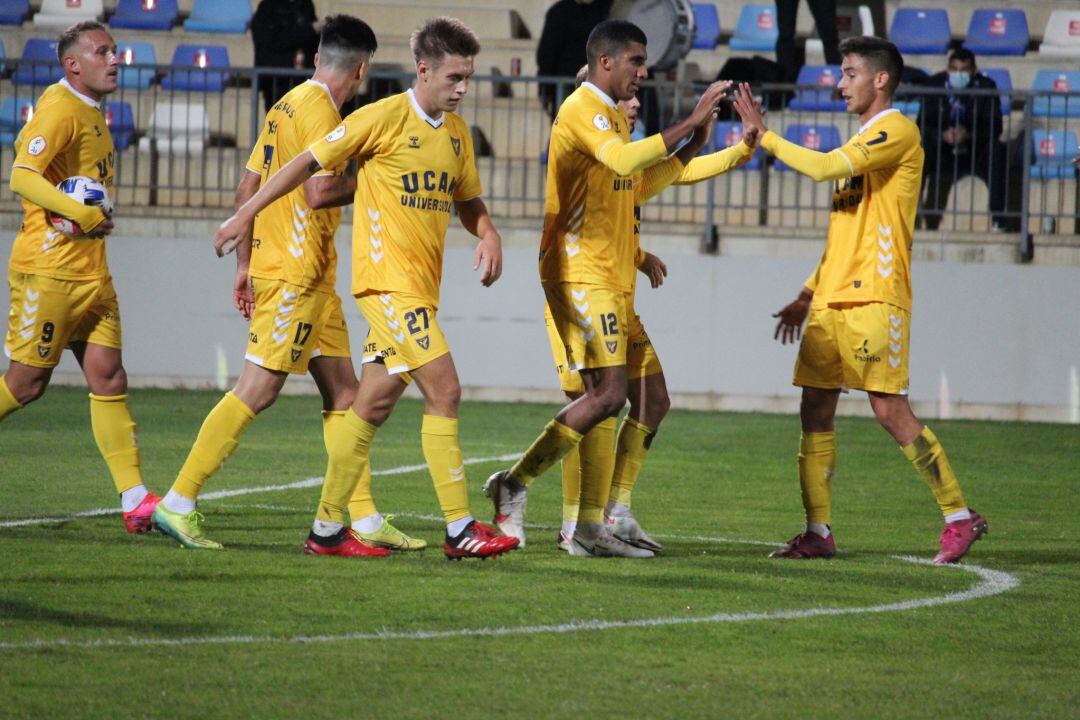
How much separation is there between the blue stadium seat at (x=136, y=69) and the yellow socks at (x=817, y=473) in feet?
32.5

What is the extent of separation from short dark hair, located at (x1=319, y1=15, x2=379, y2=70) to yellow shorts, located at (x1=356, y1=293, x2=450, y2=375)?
1.19 m

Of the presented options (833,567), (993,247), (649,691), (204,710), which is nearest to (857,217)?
(833,567)

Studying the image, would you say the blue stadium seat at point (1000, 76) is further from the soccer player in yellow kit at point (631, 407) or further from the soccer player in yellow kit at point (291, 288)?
the soccer player in yellow kit at point (291, 288)

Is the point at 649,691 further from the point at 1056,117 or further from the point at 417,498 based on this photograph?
the point at 1056,117

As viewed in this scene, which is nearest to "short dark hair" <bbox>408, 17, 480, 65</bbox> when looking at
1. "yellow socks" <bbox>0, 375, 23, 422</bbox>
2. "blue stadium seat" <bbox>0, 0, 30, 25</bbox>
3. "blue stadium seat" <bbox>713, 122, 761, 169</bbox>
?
"yellow socks" <bbox>0, 375, 23, 422</bbox>

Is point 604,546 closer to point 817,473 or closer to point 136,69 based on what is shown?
point 817,473

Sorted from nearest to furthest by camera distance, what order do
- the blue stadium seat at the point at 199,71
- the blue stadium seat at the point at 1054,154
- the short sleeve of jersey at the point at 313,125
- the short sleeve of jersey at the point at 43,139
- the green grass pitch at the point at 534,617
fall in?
the green grass pitch at the point at 534,617
the short sleeve of jersey at the point at 313,125
the short sleeve of jersey at the point at 43,139
the blue stadium seat at the point at 1054,154
the blue stadium seat at the point at 199,71

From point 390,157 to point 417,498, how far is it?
2.77 m

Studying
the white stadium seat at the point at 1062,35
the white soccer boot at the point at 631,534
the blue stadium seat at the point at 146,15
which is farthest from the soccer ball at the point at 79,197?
the white stadium seat at the point at 1062,35

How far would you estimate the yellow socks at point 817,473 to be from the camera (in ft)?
23.5

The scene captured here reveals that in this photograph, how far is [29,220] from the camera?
760cm

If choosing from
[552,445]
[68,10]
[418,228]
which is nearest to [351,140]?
[418,228]

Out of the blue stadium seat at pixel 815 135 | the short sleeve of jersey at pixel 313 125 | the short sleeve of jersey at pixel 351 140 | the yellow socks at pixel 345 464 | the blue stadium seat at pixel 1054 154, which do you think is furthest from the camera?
the blue stadium seat at pixel 815 135

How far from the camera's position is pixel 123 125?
16594 millimetres
